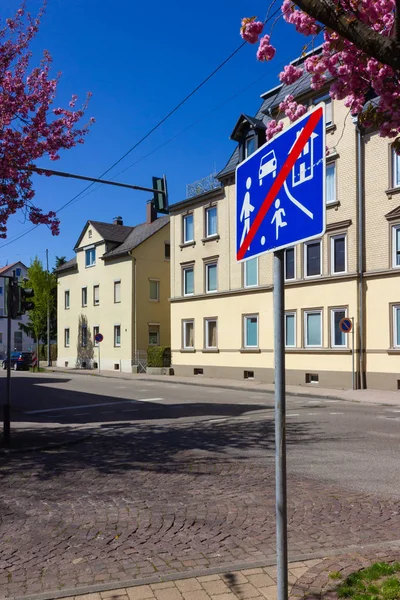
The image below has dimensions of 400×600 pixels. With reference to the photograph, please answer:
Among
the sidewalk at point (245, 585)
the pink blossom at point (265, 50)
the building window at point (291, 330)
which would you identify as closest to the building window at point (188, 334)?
the building window at point (291, 330)

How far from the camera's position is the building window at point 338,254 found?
24.0 metres

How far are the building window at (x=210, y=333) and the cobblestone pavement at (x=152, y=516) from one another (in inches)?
889

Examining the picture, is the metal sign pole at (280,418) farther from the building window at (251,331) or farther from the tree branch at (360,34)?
the building window at (251,331)

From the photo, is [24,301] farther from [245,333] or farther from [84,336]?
[84,336]

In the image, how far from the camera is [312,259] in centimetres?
2558

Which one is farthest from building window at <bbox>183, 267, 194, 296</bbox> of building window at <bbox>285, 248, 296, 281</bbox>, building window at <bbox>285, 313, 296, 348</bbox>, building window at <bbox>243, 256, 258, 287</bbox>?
building window at <bbox>285, 313, 296, 348</bbox>

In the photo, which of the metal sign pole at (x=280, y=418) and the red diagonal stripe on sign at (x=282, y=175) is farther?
the metal sign pole at (x=280, y=418)

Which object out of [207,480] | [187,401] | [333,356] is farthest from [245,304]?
[207,480]

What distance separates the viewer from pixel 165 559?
4.56m

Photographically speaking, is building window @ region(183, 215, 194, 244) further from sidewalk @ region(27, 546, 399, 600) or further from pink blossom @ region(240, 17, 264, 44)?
sidewalk @ region(27, 546, 399, 600)

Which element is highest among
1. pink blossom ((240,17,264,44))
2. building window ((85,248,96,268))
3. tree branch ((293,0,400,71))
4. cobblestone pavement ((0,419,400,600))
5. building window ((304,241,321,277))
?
building window ((85,248,96,268))

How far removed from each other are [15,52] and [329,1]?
8516 mm

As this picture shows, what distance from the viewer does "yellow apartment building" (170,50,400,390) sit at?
22.4 m

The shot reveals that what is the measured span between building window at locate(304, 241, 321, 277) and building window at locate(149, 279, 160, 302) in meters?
16.8
